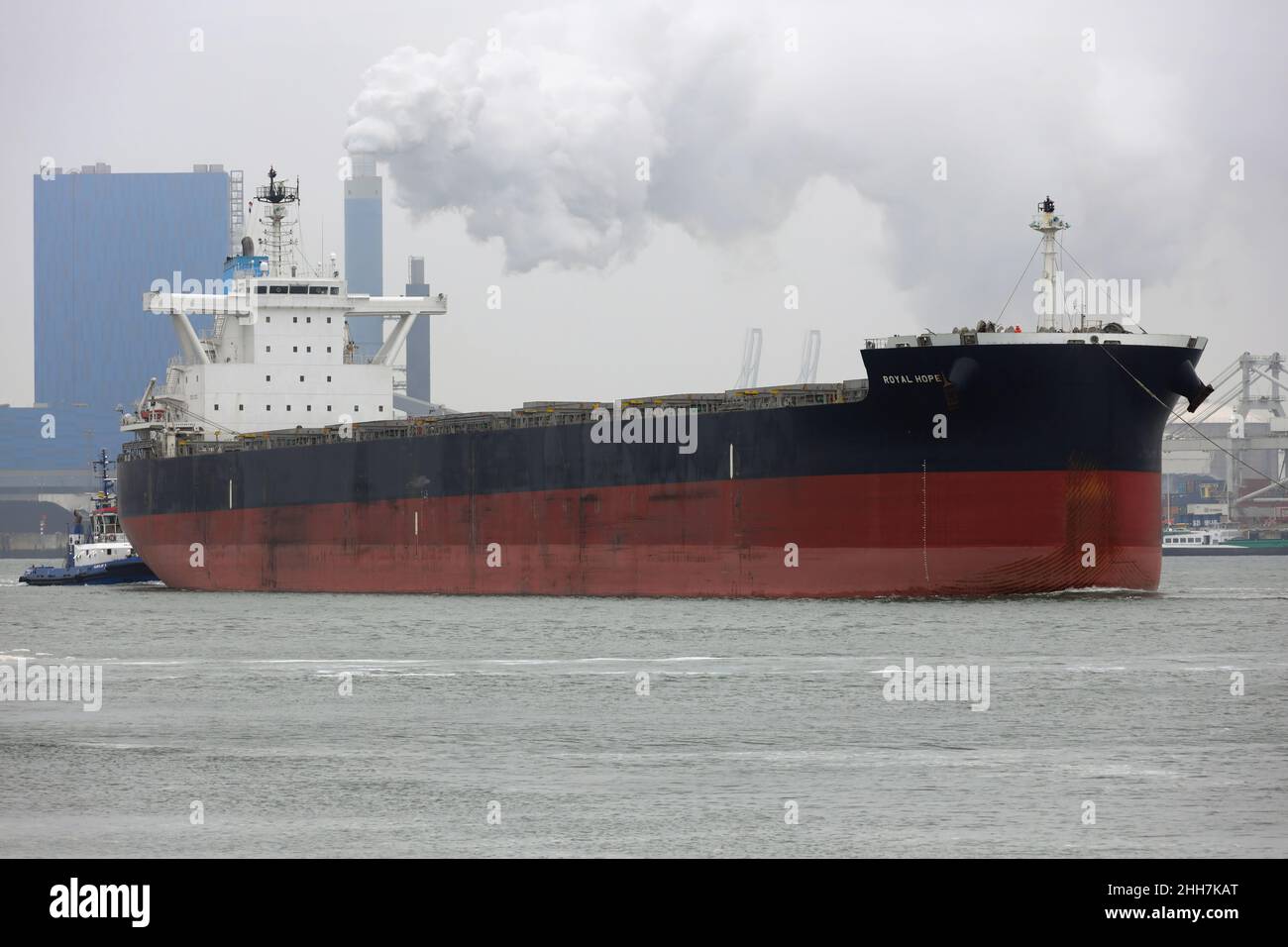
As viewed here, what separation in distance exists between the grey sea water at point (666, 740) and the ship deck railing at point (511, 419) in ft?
12.9

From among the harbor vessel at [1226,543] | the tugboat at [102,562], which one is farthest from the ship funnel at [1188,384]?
the harbor vessel at [1226,543]

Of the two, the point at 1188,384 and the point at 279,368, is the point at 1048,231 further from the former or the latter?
the point at 279,368

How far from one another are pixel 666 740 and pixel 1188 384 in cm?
1539

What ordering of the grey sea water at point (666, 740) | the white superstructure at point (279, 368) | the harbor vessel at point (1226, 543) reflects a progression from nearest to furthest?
the grey sea water at point (666, 740)
the white superstructure at point (279, 368)
the harbor vessel at point (1226, 543)

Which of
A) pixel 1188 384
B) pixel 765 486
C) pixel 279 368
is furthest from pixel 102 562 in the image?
pixel 1188 384

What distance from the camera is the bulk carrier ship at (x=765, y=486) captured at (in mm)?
26641

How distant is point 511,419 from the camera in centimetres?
3294

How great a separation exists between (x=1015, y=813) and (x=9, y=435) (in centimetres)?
15882

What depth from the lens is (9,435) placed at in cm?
15850

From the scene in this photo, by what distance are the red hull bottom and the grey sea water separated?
0.97m

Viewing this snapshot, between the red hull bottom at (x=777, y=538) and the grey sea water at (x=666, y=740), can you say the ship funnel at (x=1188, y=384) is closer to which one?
the red hull bottom at (x=777, y=538)

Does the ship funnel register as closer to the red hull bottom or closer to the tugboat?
the red hull bottom
